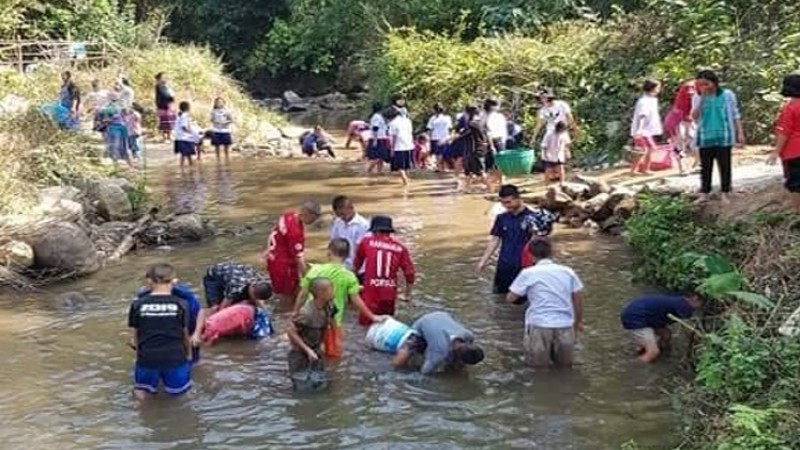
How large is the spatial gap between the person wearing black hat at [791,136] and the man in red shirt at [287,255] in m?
4.92

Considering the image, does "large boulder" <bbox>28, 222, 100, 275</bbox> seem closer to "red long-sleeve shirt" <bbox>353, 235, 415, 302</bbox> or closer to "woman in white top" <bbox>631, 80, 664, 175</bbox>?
"red long-sleeve shirt" <bbox>353, 235, 415, 302</bbox>

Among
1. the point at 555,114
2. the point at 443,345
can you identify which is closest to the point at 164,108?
the point at 555,114

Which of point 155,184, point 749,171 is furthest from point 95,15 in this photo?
point 749,171

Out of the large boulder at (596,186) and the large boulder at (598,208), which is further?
the large boulder at (596,186)

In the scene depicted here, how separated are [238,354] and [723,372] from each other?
4.77m

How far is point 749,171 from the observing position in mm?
14422

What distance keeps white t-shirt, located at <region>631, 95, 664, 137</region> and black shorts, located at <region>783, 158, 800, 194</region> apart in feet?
20.8

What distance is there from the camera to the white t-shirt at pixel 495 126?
18.9 metres

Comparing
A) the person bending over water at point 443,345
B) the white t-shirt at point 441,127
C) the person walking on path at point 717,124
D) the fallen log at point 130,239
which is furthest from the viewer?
the white t-shirt at point 441,127

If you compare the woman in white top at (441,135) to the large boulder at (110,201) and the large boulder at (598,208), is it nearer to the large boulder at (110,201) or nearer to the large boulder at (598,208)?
the large boulder at (598,208)

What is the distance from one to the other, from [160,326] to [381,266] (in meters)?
2.59

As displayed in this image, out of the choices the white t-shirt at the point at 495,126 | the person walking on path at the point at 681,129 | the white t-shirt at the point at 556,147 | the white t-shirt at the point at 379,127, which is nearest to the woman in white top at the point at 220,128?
the white t-shirt at the point at 379,127

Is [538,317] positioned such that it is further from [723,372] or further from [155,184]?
[155,184]

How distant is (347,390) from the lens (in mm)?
8664
